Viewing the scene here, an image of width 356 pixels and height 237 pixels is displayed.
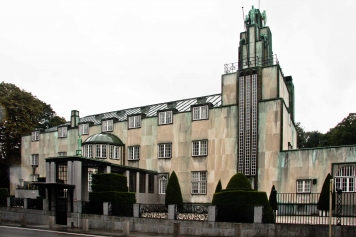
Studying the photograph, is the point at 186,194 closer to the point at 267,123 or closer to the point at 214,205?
the point at 267,123

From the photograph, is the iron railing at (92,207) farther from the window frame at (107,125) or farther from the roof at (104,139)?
the window frame at (107,125)

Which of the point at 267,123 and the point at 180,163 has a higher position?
the point at 267,123

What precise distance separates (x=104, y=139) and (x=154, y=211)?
19025 mm

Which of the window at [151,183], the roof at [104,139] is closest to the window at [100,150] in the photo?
the roof at [104,139]

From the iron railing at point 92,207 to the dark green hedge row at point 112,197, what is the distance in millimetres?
458

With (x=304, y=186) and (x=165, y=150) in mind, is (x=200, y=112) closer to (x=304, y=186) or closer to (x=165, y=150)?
(x=165, y=150)

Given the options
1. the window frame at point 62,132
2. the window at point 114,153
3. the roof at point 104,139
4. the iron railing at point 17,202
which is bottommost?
the iron railing at point 17,202

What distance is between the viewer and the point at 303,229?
23516mm

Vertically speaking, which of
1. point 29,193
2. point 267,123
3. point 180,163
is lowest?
point 29,193

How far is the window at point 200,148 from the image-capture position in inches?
1663

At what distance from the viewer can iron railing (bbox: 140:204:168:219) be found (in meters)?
29.1

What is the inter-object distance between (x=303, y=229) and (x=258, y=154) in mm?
15557

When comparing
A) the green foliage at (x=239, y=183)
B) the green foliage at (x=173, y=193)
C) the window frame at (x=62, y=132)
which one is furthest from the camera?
the window frame at (x=62, y=132)

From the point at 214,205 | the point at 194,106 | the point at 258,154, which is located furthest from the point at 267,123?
the point at 214,205
